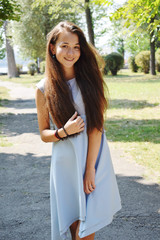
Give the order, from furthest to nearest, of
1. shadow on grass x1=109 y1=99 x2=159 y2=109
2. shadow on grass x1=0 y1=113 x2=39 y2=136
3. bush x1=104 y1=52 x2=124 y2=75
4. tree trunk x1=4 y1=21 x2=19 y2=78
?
1. tree trunk x1=4 y1=21 x2=19 y2=78
2. bush x1=104 y1=52 x2=124 y2=75
3. shadow on grass x1=109 y1=99 x2=159 y2=109
4. shadow on grass x1=0 y1=113 x2=39 y2=136

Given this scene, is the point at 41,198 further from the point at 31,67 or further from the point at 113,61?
the point at 31,67

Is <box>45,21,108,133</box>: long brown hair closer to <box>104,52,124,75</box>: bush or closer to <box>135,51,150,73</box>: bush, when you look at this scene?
<box>104,52,124,75</box>: bush

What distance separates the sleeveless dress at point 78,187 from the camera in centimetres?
203

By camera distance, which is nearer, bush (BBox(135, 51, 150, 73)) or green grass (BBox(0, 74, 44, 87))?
green grass (BBox(0, 74, 44, 87))

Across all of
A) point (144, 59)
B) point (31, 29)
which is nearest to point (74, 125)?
point (144, 59)

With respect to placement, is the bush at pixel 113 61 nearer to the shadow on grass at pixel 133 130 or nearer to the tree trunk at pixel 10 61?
the tree trunk at pixel 10 61

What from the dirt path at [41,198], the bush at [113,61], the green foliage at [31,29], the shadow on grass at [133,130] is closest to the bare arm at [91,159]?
the dirt path at [41,198]

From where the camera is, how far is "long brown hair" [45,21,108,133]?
2.05 m

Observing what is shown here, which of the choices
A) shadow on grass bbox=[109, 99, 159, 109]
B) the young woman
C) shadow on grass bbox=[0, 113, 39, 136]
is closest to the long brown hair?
the young woman

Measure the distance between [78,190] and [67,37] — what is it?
106cm

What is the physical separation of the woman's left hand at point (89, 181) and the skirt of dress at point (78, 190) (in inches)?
1.4

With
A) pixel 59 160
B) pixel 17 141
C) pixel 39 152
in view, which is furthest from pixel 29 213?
pixel 17 141

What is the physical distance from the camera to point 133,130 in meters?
7.91

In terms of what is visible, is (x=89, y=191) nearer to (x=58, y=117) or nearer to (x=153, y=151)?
(x=58, y=117)
